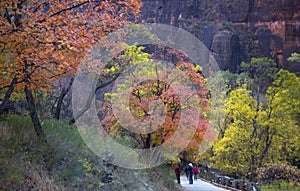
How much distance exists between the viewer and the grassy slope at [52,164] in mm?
8594

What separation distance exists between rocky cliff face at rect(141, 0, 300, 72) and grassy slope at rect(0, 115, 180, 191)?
58.9 meters

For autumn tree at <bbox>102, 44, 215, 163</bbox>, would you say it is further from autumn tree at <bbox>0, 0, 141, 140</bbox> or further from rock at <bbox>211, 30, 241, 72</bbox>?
rock at <bbox>211, 30, 241, 72</bbox>

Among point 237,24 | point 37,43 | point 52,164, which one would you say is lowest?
point 237,24

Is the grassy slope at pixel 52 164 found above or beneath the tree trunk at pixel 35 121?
beneath

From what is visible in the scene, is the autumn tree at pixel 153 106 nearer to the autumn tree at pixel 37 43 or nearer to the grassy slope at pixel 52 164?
the grassy slope at pixel 52 164

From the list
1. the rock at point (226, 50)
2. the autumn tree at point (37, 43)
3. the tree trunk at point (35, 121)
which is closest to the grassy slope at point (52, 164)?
the tree trunk at point (35, 121)

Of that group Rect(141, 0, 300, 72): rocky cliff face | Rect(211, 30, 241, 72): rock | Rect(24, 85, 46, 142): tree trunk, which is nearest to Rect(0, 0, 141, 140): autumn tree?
Rect(24, 85, 46, 142): tree trunk

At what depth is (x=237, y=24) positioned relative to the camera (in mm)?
82188

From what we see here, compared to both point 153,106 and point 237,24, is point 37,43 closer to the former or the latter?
point 153,106

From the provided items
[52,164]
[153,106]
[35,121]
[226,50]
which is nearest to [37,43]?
[35,121]

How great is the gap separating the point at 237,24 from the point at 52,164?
76.4m

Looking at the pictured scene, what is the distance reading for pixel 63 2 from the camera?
9.49 m

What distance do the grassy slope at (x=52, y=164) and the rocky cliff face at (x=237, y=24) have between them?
2318 inches

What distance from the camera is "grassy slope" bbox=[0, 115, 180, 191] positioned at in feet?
28.2
